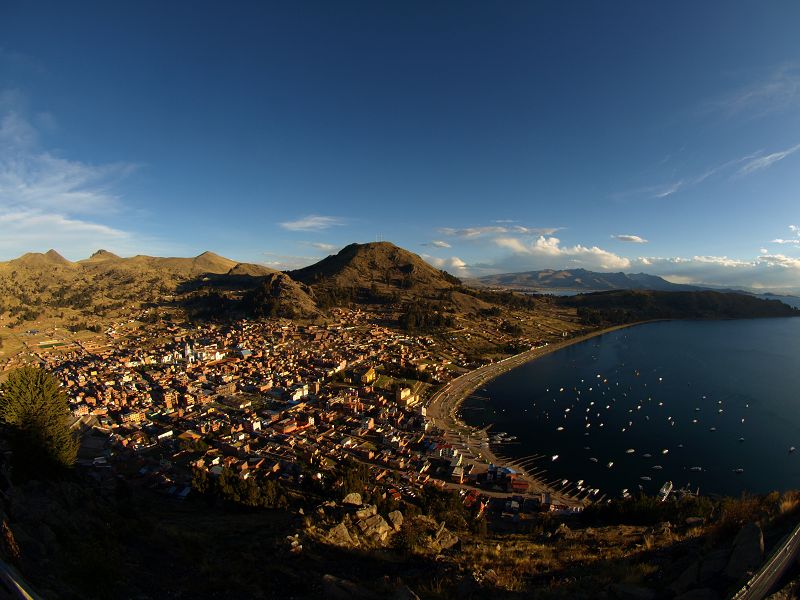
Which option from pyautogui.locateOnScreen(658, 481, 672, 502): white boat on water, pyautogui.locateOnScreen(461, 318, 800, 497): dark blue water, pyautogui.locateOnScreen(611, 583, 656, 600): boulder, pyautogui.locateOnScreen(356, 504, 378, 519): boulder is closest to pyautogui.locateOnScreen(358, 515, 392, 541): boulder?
pyautogui.locateOnScreen(356, 504, 378, 519): boulder

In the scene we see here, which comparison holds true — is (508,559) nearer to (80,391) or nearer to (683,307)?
(80,391)

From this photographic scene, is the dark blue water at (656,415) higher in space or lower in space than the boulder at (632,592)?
lower

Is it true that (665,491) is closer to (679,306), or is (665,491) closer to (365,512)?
(365,512)

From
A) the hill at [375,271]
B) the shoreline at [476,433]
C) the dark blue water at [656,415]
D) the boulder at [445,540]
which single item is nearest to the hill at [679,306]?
the hill at [375,271]

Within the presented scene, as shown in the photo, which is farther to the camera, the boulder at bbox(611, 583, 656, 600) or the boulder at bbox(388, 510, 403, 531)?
the boulder at bbox(388, 510, 403, 531)

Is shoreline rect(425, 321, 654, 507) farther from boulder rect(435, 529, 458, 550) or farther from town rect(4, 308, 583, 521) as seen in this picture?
boulder rect(435, 529, 458, 550)

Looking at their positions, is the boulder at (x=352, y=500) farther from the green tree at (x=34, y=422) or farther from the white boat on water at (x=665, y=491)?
the white boat on water at (x=665, y=491)

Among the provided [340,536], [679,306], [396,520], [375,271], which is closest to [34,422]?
[340,536]
